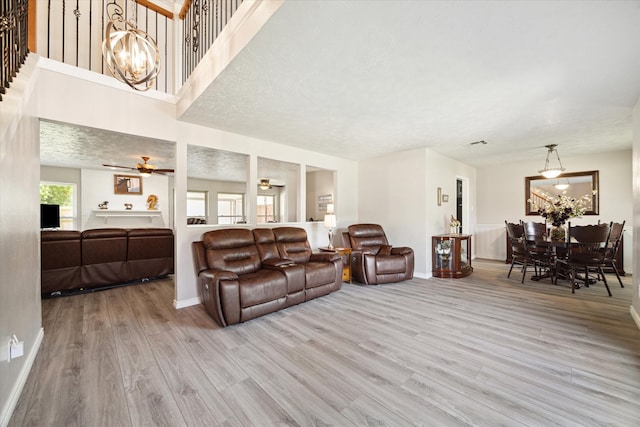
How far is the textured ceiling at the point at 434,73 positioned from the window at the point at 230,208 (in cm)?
570

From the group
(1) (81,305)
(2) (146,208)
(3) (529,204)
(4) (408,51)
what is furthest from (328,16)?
(2) (146,208)

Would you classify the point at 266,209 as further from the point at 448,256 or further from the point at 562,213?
the point at 562,213

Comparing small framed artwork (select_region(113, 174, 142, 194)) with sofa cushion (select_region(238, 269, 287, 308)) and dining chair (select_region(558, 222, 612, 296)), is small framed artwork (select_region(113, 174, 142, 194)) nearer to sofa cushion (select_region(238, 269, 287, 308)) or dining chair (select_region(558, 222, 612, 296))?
sofa cushion (select_region(238, 269, 287, 308))

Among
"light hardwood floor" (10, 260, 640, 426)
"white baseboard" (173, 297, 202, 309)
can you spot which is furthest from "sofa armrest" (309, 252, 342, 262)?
"white baseboard" (173, 297, 202, 309)

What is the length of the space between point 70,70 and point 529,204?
27.6ft

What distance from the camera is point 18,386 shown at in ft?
5.65

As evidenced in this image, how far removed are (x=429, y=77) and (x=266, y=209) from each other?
8.20m

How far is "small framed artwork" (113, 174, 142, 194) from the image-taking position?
7285 mm

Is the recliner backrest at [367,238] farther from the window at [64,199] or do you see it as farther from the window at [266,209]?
the window at [64,199]

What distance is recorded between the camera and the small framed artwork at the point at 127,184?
23.9ft

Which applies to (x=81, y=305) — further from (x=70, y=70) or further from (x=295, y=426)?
(x=295, y=426)

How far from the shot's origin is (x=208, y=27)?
3.07m

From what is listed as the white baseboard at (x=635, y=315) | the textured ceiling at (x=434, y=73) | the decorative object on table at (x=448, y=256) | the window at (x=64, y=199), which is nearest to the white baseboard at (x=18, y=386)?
the textured ceiling at (x=434, y=73)

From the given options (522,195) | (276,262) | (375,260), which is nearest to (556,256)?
(522,195)
